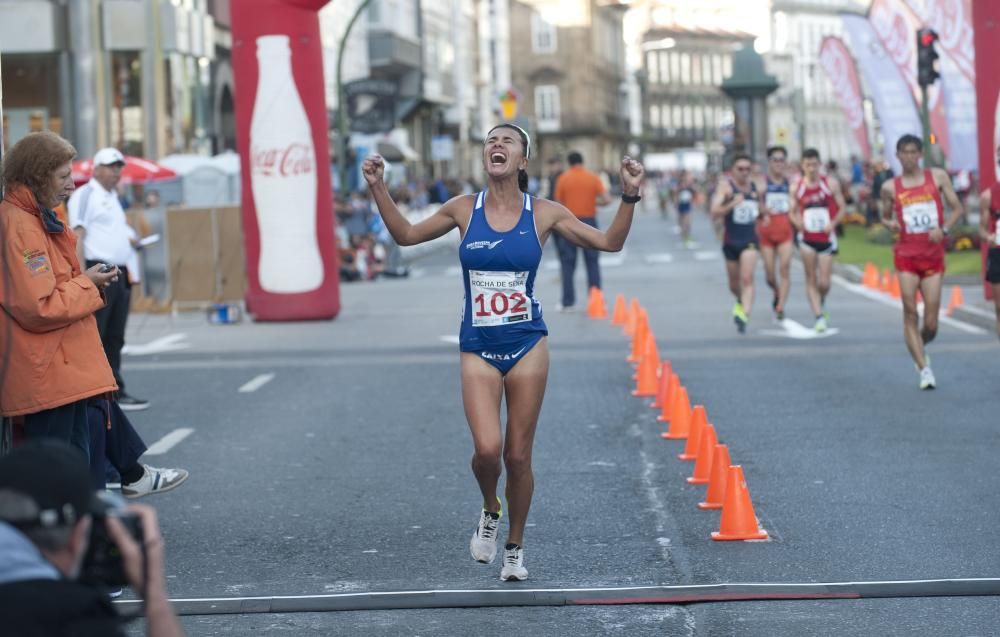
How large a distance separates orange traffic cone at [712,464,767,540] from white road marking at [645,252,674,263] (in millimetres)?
31439

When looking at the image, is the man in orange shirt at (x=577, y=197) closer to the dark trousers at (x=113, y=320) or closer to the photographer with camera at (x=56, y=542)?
the dark trousers at (x=113, y=320)

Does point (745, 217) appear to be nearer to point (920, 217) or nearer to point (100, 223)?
point (920, 217)

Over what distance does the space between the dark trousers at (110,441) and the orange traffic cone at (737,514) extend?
8.34 feet

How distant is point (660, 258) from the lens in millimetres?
41188

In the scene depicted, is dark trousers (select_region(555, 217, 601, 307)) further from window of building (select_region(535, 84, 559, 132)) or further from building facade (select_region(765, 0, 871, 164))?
building facade (select_region(765, 0, 871, 164))

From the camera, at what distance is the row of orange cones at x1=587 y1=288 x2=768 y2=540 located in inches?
320

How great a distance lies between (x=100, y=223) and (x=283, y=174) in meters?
9.61

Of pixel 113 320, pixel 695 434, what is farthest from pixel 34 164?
pixel 113 320

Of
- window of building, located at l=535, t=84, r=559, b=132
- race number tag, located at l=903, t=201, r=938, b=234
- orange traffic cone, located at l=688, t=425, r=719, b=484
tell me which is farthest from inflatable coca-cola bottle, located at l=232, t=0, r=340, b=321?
window of building, located at l=535, t=84, r=559, b=132

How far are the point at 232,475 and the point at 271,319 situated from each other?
1256 cm

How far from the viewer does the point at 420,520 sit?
348 inches

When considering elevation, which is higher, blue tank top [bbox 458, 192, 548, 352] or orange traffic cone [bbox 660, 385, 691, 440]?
blue tank top [bbox 458, 192, 548, 352]

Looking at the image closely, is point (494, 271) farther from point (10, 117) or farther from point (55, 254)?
point (10, 117)

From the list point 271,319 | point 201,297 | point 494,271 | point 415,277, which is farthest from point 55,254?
point 415,277
